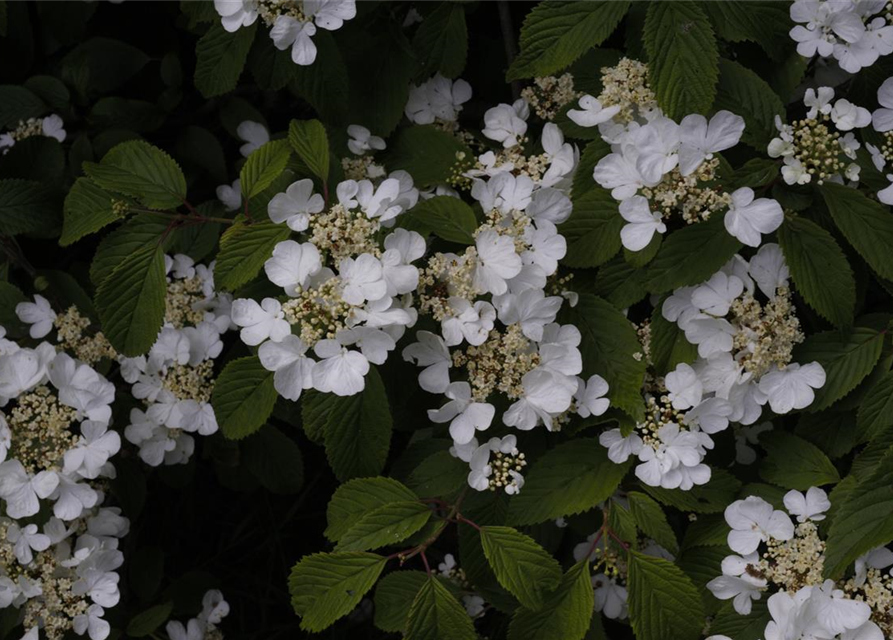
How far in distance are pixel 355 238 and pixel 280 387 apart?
0.80ft

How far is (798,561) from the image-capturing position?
56.7 inches

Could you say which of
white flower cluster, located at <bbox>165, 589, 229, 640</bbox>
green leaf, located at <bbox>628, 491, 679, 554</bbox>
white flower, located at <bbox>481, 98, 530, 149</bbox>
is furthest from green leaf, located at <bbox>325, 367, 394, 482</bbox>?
white flower cluster, located at <bbox>165, 589, 229, 640</bbox>

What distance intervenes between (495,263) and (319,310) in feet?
0.88

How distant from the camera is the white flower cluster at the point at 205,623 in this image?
2.03 metres

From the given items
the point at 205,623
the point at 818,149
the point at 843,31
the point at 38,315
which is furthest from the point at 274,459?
the point at 843,31

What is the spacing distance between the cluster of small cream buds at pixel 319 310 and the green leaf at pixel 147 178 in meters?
0.42

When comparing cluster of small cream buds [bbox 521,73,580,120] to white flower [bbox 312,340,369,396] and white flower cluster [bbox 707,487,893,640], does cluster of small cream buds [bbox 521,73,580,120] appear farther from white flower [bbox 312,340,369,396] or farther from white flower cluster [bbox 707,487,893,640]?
white flower cluster [bbox 707,487,893,640]

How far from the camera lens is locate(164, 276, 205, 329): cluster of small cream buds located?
181cm

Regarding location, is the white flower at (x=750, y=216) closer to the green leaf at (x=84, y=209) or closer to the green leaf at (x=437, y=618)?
the green leaf at (x=437, y=618)

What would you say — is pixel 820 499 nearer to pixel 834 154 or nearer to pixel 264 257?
pixel 834 154

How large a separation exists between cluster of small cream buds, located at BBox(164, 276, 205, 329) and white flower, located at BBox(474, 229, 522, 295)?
0.70m

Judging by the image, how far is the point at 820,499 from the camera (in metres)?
1.50

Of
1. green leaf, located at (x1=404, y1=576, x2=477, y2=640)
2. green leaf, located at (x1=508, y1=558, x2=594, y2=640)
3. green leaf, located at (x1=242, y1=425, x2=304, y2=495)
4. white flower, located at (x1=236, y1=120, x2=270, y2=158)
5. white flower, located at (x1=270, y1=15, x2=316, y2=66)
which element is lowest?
green leaf, located at (x1=242, y1=425, x2=304, y2=495)

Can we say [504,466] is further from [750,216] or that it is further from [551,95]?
[551,95]
